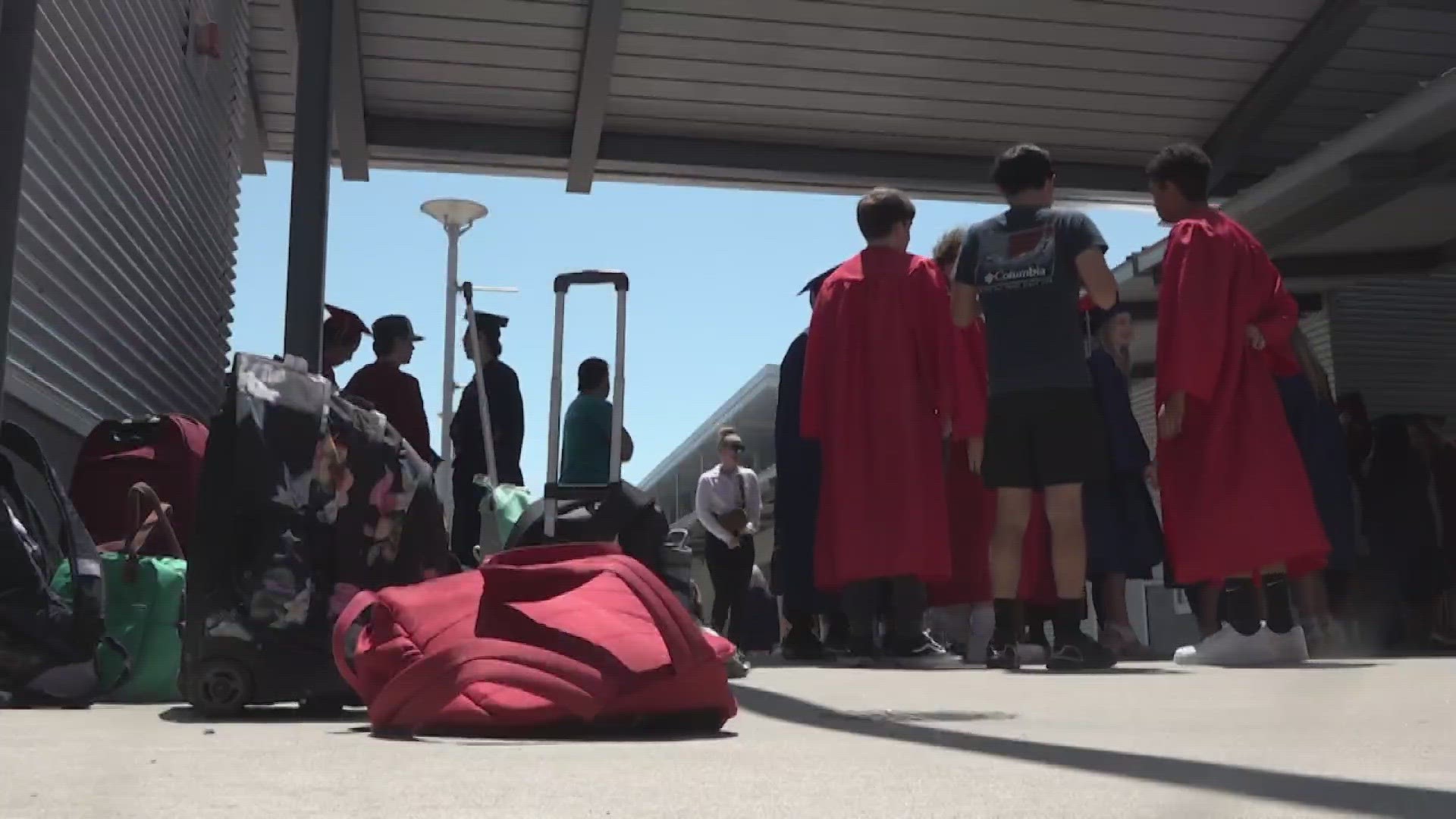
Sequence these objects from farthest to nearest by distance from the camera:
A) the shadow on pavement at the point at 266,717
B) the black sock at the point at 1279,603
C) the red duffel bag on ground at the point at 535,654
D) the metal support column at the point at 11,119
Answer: the black sock at the point at 1279,603 < the metal support column at the point at 11,119 < the shadow on pavement at the point at 266,717 < the red duffel bag on ground at the point at 535,654

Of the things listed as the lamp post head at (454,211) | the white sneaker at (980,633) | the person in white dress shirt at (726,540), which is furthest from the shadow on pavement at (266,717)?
the lamp post head at (454,211)

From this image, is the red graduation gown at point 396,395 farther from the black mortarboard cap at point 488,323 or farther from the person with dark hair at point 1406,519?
the person with dark hair at point 1406,519

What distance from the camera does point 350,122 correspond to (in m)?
8.10

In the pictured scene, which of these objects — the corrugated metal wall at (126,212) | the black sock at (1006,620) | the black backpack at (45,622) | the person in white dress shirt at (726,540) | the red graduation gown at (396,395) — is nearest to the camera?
the black backpack at (45,622)

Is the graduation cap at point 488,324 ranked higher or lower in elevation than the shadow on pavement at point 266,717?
higher

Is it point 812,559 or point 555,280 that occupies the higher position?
point 555,280

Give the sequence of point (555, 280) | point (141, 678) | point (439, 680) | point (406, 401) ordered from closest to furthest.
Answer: point (439, 680)
point (141, 678)
point (555, 280)
point (406, 401)

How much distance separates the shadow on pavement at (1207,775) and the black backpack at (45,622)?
5.56 ft

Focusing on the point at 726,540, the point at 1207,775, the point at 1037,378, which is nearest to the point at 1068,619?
the point at 1037,378

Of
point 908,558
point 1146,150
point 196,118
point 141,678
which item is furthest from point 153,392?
point 1146,150

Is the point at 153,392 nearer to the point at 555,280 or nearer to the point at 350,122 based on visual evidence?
the point at 555,280

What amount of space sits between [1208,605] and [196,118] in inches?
190

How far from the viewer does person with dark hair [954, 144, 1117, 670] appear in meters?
4.38

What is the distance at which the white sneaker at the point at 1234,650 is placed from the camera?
467 centimetres
